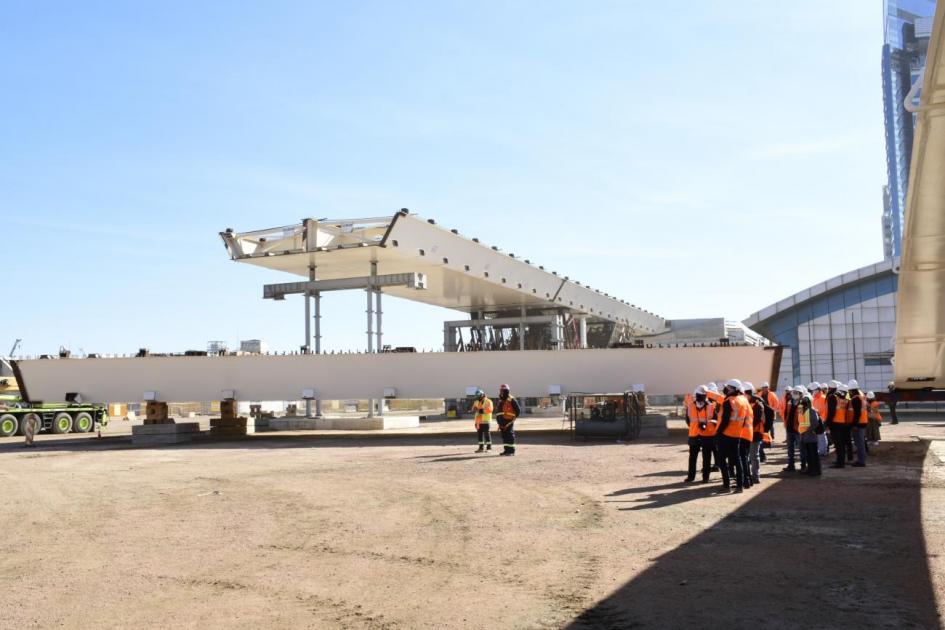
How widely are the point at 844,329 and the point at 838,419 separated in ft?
114

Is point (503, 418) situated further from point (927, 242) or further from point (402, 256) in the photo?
point (402, 256)

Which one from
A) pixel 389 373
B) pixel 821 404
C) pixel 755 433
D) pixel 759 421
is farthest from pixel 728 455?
pixel 389 373

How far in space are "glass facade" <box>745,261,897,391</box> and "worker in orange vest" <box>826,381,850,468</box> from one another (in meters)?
32.9

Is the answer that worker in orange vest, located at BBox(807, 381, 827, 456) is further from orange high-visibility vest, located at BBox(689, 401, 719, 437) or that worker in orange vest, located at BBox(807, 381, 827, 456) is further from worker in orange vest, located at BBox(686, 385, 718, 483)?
orange high-visibility vest, located at BBox(689, 401, 719, 437)

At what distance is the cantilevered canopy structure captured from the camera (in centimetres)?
3191

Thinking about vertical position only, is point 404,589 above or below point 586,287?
below

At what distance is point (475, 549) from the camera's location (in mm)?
9094

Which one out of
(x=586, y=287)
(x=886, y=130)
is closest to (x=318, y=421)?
(x=586, y=287)

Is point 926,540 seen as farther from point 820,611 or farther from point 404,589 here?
point 404,589

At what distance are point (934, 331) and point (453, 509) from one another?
32.5 feet

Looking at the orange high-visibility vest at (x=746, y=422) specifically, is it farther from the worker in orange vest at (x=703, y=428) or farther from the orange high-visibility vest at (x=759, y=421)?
the orange high-visibility vest at (x=759, y=421)

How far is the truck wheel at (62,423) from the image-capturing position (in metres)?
36.3

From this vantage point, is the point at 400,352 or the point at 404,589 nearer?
the point at 404,589

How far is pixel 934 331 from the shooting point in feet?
50.9
